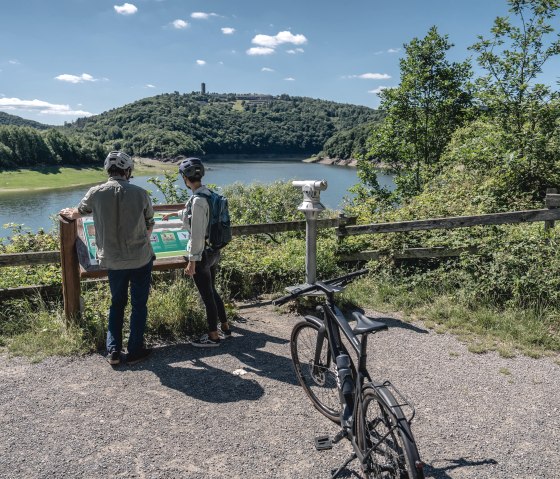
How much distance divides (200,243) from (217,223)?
0.27 meters

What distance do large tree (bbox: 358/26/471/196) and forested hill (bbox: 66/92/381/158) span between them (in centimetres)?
7760

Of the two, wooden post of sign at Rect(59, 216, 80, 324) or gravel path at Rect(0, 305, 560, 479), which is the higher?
wooden post of sign at Rect(59, 216, 80, 324)

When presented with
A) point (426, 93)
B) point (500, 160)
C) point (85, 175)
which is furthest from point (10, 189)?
point (500, 160)

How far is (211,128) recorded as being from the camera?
12319 centimetres

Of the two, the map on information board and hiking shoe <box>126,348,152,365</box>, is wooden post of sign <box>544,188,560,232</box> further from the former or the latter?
hiking shoe <box>126,348,152,365</box>

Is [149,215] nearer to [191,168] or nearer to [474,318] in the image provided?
[191,168]

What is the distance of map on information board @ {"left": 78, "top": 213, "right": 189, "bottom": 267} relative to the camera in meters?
4.82

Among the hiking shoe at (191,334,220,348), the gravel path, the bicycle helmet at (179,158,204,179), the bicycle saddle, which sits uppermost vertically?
the bicycle helmet at (179,158,204,179)

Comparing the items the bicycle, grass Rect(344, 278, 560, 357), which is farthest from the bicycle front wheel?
grass Rect(344, 278, 560, 357)

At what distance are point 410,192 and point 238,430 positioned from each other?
1336cm

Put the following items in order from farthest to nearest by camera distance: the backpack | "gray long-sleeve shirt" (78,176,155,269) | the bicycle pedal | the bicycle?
the backpack, "gray long-sleeve shirt" (78,176,155,269), the bicycle pedal, the bicycle

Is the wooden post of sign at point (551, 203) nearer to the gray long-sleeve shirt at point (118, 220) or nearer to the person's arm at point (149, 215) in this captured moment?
the person's arm at point (149, 215)

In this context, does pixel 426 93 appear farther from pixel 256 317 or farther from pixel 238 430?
pixel 238 430

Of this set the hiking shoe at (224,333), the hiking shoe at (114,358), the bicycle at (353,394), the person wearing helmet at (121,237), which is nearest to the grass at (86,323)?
the hiking shoe at (224,333)
